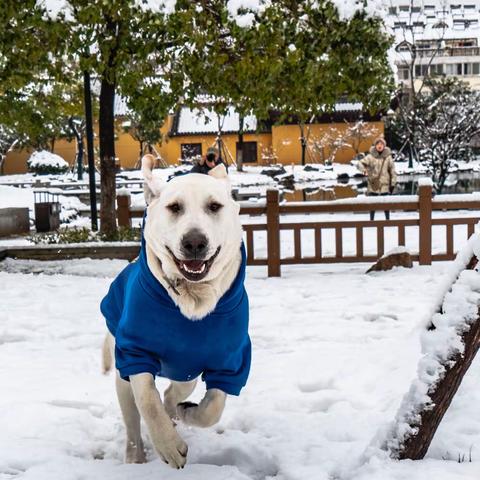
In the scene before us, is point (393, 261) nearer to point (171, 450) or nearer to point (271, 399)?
point (271, 399)

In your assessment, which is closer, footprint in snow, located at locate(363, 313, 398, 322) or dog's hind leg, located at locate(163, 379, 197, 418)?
dog's hind leg, located at locate(163, 379, 197, 418)

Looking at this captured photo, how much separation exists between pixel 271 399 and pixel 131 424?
1.19m

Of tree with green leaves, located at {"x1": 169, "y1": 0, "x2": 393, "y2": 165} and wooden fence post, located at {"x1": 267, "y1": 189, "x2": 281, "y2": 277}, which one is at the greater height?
tree with green leaves, located at {"x1": 169, "y1": 0, "x2": 393, "y2": 165}

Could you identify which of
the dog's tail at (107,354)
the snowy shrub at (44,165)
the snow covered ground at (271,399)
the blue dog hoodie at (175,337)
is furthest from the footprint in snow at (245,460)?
the snowy shrub at (44,165)

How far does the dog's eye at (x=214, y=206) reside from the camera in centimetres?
292

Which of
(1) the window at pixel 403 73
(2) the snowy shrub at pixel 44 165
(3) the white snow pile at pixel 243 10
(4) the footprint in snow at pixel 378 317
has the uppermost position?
(1) the window at pixel 403 73

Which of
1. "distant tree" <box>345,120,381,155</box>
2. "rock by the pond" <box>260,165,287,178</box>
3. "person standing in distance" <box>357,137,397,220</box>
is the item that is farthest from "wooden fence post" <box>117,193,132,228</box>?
"distant tree" <box>345,120,381,155</box>

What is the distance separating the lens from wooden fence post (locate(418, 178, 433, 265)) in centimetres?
977

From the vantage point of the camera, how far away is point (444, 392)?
280 centimetres

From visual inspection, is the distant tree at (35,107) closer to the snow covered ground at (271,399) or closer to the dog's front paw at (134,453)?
the snow covered ground at (271,399)

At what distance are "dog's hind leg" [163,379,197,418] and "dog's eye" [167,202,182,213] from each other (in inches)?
42.3

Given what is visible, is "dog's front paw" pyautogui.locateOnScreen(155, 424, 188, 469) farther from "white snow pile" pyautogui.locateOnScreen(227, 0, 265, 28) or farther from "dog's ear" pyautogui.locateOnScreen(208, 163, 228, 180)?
"white snow pile" pyautogui.locateOnScreen(227, 0, 265, 28)

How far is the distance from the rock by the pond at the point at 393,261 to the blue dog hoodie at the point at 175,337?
6.70 meters

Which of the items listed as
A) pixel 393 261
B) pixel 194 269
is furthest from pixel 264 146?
pixel 194 269
